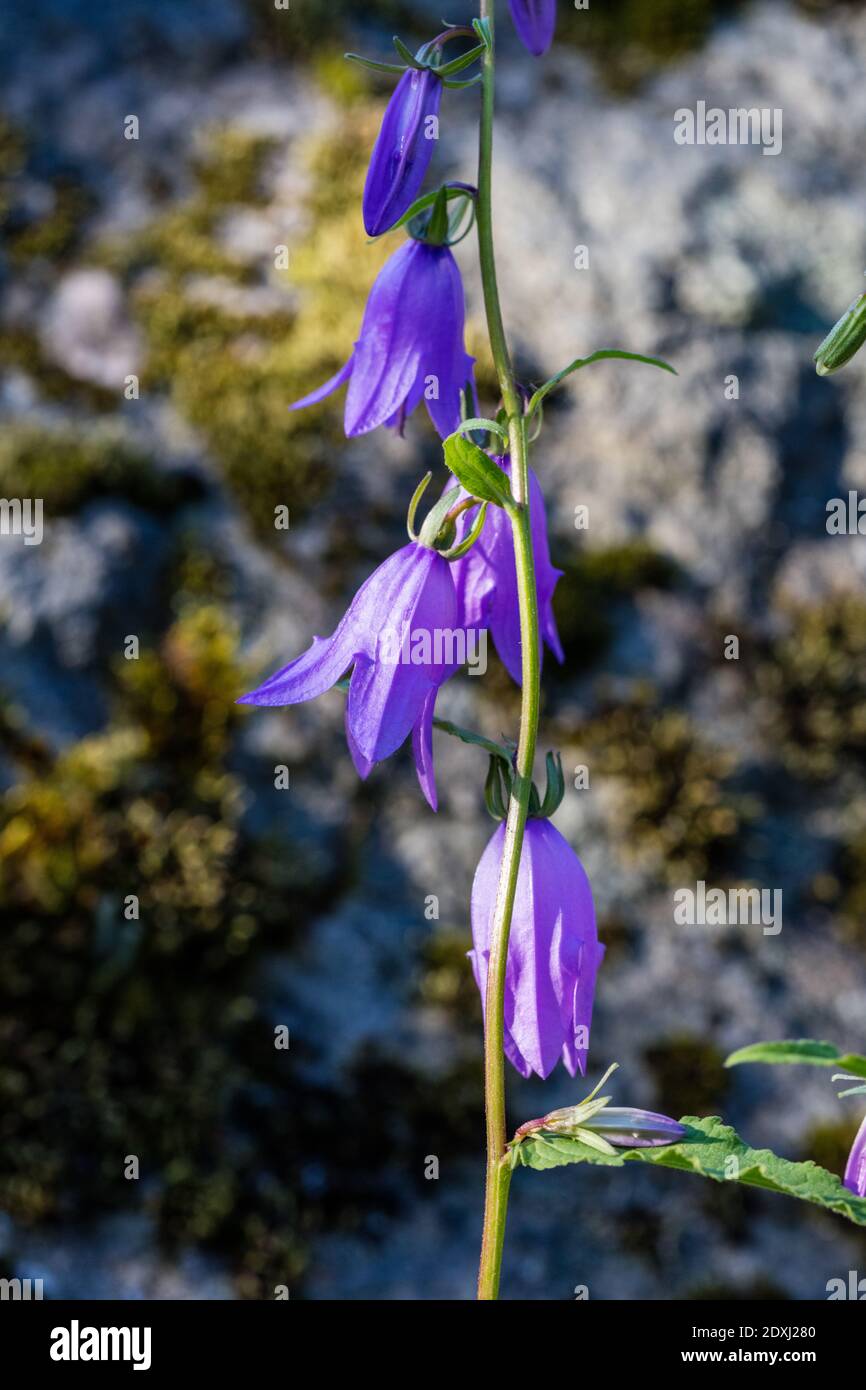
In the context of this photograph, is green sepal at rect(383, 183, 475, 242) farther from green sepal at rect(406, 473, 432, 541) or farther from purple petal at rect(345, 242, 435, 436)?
green sepal at rect(406, 473, 432, 541)

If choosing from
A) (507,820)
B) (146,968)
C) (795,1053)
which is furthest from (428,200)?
(146,968)

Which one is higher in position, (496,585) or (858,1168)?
(496,585)

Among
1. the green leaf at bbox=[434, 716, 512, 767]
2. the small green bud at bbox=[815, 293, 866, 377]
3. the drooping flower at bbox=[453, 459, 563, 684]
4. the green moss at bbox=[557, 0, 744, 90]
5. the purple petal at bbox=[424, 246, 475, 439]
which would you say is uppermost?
the green moss at bbox=[557, 0, 744, 90]

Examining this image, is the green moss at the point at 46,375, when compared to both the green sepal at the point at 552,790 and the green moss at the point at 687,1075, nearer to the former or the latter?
the green moss at the point at 687,1075

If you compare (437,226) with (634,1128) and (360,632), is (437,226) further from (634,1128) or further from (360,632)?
(634,1128)

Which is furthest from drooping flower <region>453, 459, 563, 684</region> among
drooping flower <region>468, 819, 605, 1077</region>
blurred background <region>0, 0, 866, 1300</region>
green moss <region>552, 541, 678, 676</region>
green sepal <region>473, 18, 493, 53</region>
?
green moss <region>552, 541, 678, 676</region>
